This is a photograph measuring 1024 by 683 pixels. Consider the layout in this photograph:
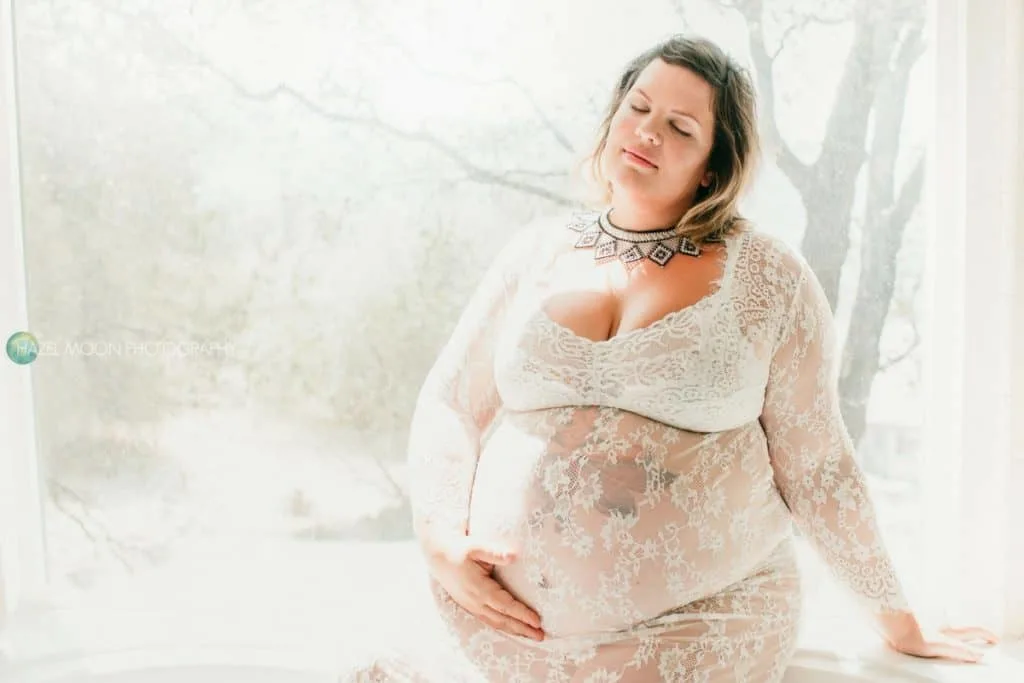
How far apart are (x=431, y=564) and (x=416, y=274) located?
653 millimetres

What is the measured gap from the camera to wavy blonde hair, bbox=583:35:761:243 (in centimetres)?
138

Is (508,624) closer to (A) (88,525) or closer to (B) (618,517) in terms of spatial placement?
(B) (618,517)

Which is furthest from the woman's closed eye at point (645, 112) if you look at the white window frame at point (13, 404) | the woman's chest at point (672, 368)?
the white window frame at point (13, 404)

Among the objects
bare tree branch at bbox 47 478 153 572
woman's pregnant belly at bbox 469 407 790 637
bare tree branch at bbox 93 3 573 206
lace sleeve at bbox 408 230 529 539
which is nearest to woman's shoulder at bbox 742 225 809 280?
woman's pregnant belly at bbox 469 407 790 637

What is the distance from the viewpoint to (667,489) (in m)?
1.28

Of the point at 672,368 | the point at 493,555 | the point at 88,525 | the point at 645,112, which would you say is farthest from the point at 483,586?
the point at 88,525

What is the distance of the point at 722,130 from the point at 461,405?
622 millimetres

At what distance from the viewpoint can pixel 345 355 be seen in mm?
1829

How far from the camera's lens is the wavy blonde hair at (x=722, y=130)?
1.38 metres

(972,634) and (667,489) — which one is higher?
(667,489)

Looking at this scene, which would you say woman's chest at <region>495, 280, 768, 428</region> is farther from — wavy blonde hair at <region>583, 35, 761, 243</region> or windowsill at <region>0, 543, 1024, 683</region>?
windowsill at <region>0, 543, 1024, 683</region>

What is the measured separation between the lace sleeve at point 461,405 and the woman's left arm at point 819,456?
1.51 ft

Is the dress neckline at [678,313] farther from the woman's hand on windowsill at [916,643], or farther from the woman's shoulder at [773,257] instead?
the woman's hand on windowsill at [916,643]

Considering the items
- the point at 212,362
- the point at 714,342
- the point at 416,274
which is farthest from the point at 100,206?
the point at 714,342
